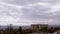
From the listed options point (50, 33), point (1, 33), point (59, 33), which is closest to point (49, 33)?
point (50, 33)

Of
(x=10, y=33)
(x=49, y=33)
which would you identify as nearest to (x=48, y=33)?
(x=49, y=33)

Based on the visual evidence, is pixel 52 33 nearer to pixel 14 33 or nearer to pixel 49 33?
pixel 49 33

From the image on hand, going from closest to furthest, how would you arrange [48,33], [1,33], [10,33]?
[10,33] < [48,33] < [1,33]

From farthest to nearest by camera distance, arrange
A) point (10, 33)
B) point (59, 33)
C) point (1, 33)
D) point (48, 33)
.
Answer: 1. point (59, 33)
2. point (1, 33)
3. point (48, 33)
4. point (10, 33)

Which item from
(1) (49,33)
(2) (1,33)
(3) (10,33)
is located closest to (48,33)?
(1) (49,33)

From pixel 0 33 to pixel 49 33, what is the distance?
9.97m

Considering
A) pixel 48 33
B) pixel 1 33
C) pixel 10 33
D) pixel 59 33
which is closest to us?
pixel 10 33

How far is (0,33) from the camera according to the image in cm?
2706

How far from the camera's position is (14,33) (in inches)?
911

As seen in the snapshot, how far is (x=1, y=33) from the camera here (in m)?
27.2

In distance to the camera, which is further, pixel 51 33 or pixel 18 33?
pixel 51 33

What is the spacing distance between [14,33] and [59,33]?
11380 millimetres

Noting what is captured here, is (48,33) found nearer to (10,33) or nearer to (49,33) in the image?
(49,33)

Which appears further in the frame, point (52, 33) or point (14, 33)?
point (52, 33)
